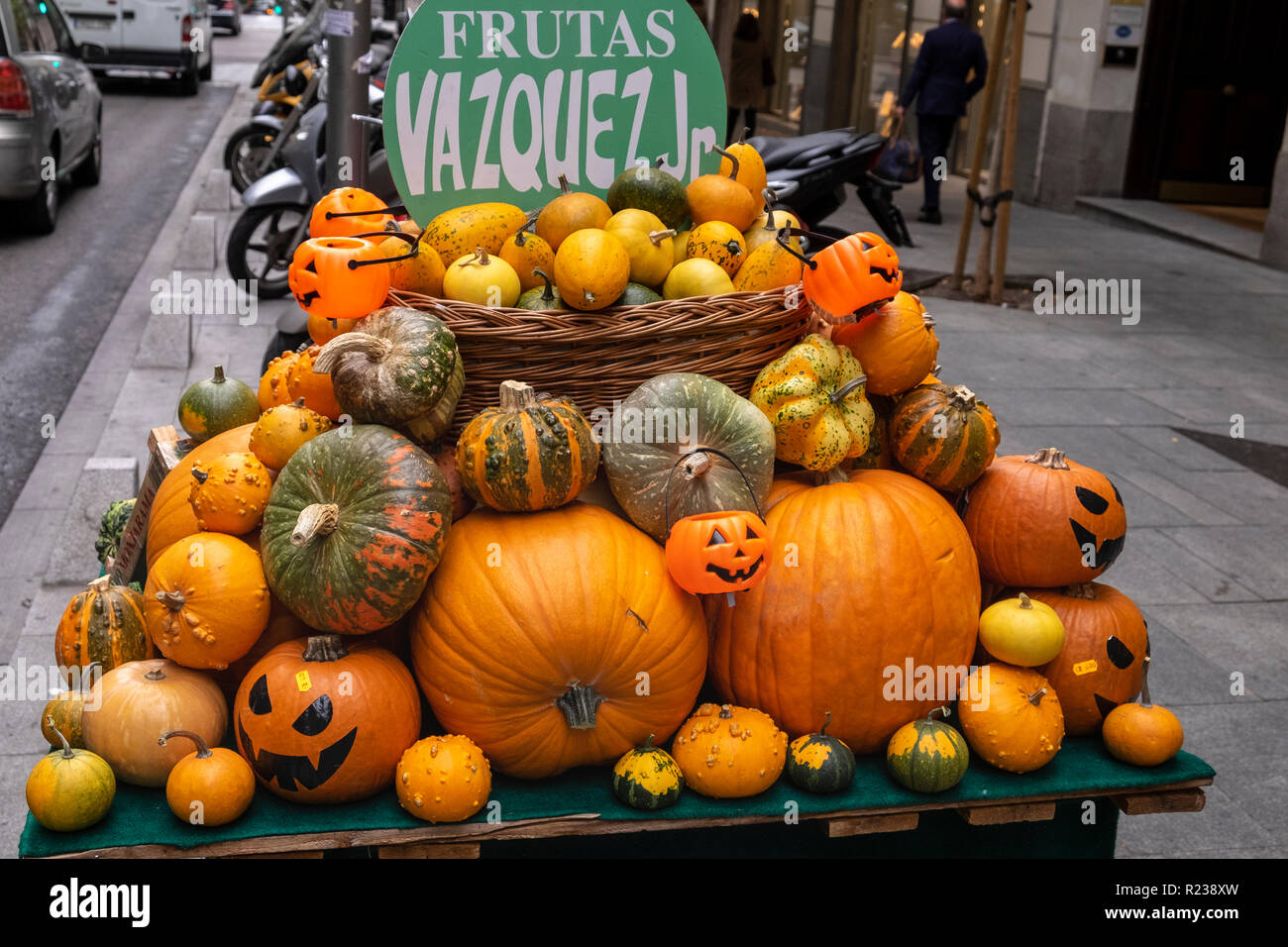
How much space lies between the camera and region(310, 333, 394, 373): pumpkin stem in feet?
8.46

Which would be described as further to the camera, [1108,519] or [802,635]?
[1108,519]

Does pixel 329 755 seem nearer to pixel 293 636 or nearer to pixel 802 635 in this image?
pixel 293 636

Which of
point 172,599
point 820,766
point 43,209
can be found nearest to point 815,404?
point 820,766

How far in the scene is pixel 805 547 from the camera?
9.00 ft

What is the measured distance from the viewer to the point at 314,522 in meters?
2.43

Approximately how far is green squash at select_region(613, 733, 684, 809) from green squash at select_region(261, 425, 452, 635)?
1.87ft

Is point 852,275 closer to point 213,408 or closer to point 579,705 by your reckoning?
point 579,705

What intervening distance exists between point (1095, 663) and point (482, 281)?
5.55 ft

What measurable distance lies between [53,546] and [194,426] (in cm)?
206

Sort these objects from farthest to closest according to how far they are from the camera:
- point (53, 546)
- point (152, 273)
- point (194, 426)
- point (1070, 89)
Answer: point (1070, 89) → point (152, 273) → point (53, 546) → point (194, 426)

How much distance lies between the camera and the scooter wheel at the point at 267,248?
8758 millimetres

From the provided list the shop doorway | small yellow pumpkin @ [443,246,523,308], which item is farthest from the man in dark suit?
small yellow pumpkin @ [443,246,523,308]

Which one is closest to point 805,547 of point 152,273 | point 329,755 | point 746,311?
point 746,311

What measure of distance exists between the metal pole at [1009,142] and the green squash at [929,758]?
7.42 meters
